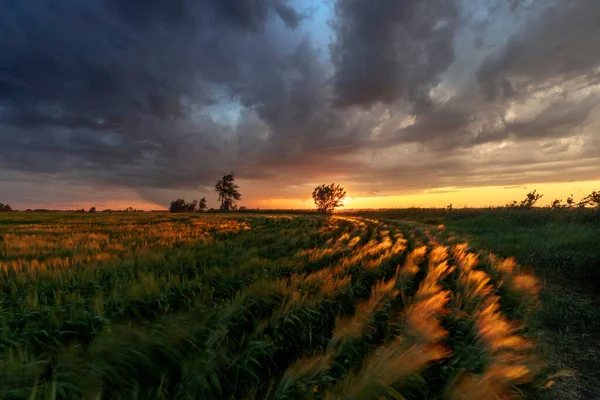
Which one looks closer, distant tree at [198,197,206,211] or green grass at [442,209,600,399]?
green grass at [442,209,600,399]

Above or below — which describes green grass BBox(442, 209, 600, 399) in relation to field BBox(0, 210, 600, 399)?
below

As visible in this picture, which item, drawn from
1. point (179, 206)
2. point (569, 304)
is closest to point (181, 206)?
point (179, 206)

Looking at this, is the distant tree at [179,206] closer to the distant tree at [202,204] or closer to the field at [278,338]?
the distant tree at [202,204]

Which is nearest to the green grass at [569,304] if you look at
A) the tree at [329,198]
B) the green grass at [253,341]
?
the green grass at [253,341]

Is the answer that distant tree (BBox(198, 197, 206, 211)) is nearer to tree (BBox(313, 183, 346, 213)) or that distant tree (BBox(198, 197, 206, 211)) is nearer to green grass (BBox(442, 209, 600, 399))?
tree (BBox(313, 183, 346, 213))

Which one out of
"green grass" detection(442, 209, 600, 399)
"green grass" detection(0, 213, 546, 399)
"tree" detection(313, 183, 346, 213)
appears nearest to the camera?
"green grass" detection(0, 213, 546, 399)

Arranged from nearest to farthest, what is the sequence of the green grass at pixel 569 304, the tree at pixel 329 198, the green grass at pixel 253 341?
1. the green grass at pixel 253 341
2. the green grass at pixel 569 304
3. the tree at pixel 329 198

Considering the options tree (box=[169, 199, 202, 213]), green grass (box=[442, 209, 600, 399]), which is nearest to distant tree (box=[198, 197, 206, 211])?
tree (box=[169, 199, 202, 213])

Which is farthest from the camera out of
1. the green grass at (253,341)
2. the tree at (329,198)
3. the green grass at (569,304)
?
the tree at (329,198)

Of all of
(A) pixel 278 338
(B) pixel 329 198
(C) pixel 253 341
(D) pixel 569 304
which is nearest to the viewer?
(C) pixel 253 341

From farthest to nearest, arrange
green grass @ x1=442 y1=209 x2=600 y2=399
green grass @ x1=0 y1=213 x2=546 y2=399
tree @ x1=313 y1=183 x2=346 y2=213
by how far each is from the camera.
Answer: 1. tree @ x1=313 y1=183 x2=346 y2=213
2. green grass @ x1=442 y1=209 x2=600 y2=399
3. green grass @ x1=0 y1=213 x2=546 y2=399

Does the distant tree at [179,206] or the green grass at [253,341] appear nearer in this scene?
the green grass at [253,341]

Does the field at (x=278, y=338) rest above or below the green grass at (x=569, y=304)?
above

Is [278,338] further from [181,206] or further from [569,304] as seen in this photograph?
[181,206]
